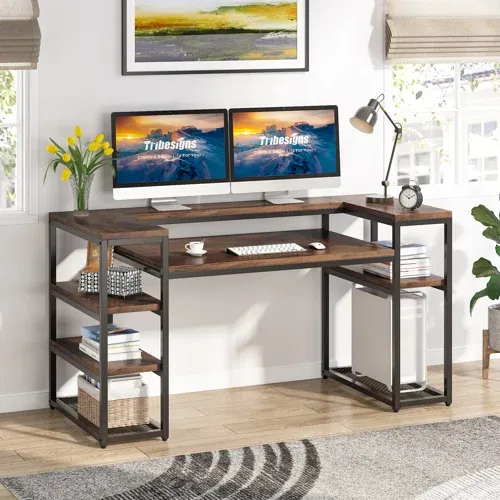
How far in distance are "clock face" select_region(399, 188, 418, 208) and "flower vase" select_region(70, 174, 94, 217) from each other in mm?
1441

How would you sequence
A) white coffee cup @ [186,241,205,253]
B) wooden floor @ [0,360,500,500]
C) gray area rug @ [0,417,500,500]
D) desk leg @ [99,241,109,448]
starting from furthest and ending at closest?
white coffee cup @ [186,241,205,253] → wooden floor @ [0,360,500,500] → desk leg @ [99,241,109,448] → gray area rug @ [0,417,500,500]

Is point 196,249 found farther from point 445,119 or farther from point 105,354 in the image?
point 445,119

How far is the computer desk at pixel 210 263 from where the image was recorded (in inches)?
192

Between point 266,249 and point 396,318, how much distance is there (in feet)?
2.24

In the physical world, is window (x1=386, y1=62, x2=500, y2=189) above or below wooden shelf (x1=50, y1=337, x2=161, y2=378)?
above

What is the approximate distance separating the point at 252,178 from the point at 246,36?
685 mm

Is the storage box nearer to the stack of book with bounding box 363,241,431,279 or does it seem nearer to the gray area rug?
the gray area rug

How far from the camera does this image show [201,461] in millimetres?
4762

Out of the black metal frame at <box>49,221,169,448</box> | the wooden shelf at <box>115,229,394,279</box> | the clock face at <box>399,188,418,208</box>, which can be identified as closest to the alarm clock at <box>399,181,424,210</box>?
the clock face at <box>399,188,418,208</box>

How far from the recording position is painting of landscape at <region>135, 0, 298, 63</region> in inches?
216

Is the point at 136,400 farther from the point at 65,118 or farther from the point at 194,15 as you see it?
the point at 194,15

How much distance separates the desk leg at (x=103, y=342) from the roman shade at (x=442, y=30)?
2053mm

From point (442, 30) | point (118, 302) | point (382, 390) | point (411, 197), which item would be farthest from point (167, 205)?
point (442, 30)

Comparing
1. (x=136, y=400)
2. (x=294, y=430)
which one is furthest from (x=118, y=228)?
(x=294, y=430)
